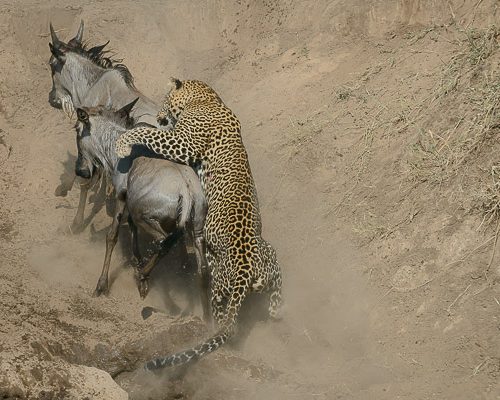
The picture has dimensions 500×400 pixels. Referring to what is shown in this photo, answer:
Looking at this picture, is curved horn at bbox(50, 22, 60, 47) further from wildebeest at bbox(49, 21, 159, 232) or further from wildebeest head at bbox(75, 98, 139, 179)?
wildebeest head at bbox(75, 98, 139, 179)

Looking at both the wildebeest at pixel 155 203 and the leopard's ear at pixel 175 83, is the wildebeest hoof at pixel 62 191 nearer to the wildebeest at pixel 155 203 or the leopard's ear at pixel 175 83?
the wildebeest at pixel 155 203

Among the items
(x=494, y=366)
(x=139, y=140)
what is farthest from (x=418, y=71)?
(x=494, y=366)

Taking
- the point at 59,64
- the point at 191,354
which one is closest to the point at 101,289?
the point at 191,354

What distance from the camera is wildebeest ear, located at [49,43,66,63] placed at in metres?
13.5

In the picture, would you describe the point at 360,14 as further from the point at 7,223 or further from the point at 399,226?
the point at 7,223

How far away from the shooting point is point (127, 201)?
36.8 ft

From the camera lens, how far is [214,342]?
9.48 metres

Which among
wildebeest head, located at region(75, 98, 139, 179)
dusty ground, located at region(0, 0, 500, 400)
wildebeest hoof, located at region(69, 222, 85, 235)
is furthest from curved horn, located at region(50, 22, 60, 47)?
wildebeest hoof, located at region(69, 222, 85, 235)

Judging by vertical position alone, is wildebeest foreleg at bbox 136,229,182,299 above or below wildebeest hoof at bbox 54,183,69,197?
above

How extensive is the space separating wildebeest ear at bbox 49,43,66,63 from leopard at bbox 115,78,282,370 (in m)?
2.11

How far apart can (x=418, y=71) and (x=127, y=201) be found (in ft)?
16.3

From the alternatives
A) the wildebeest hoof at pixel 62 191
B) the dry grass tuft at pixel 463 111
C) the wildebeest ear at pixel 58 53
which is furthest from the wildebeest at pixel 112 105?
the dry grass tuft at pixel 463 111

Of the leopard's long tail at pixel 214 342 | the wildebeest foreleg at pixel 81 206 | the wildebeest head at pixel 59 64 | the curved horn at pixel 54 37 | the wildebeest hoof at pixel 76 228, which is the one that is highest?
the leopard's long tail at pixel 214 342

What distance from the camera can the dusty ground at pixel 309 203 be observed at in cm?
924
